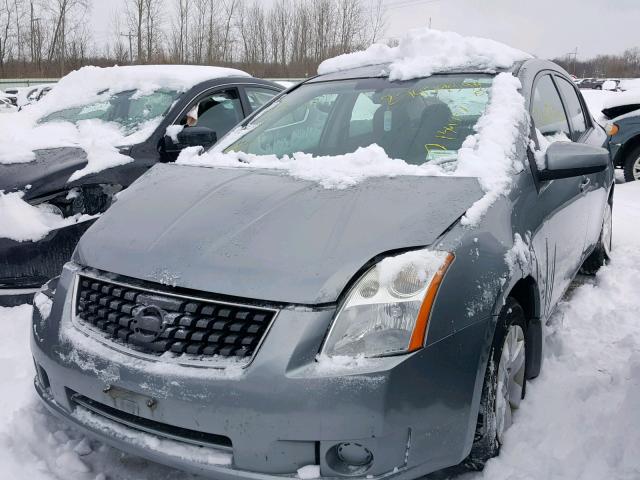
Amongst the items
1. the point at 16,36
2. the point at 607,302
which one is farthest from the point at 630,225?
the point at 16,36

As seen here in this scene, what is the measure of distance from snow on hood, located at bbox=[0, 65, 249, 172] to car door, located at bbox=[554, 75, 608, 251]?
2.76 meters

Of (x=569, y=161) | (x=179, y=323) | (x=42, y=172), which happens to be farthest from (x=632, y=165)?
(x=179, y=323)

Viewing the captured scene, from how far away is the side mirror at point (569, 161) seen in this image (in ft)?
7.97

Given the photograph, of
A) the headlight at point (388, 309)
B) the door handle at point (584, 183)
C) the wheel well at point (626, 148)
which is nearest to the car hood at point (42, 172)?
the headlight at point (388, 309)

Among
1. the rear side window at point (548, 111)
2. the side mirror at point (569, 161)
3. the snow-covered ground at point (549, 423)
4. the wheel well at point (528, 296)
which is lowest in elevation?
the snow-covered ground at point (549, 423)

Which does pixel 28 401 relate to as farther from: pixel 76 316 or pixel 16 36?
pixel 16 36

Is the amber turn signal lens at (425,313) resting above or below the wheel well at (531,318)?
above

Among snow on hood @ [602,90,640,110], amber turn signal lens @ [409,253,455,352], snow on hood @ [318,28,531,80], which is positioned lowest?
amber turn signal lens @ [409,253,455,352]

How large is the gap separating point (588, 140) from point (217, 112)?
2.85 meters

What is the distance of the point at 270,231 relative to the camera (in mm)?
1956

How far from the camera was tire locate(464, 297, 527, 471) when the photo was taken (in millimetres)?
1896

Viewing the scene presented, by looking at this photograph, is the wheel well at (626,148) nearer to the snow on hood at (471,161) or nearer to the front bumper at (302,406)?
the snow on hood at (471,161)

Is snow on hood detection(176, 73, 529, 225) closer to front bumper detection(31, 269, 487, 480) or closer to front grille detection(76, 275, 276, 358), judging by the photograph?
front bumper detection(31, 269, 487, 480)

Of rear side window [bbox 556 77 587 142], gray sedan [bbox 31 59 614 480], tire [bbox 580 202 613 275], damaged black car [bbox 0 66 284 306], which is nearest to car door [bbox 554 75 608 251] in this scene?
rear side window [bbox 556 77 587 142]
